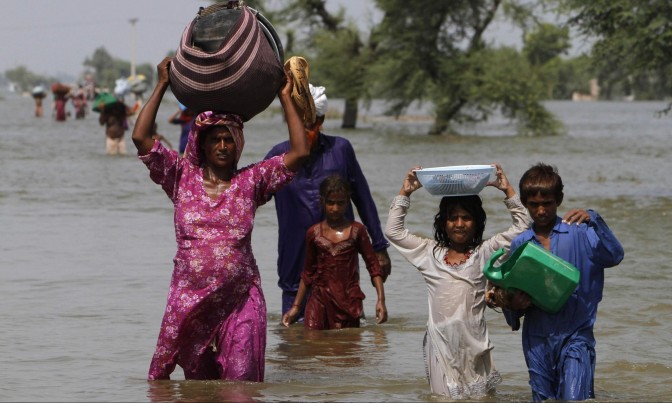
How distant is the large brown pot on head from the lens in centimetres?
→ 611

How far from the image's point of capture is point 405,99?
145 feet

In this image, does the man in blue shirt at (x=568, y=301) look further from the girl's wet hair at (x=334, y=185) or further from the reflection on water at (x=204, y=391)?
the girl's wet hair at (x=334, y=185)

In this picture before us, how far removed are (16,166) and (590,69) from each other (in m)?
10.6

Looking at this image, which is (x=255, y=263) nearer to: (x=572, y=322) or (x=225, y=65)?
(x=225, y=65)

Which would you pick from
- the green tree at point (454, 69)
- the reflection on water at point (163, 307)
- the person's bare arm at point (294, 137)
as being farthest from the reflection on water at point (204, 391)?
the green tree at point (454, 69)

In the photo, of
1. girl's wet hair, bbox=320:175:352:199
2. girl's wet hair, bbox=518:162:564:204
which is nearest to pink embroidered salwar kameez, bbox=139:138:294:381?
girl's wet hair, bbox=518:162:564:204

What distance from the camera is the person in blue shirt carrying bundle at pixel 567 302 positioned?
233 inches

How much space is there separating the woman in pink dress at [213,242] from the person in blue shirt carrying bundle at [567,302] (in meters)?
1.06

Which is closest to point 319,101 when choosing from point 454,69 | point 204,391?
point 204,391

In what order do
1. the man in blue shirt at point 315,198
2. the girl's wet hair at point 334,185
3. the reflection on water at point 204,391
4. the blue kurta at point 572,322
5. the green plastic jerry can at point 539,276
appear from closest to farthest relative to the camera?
the green plastic jerry can at point 539,276
the blue kurta at point 572,322
the reflection on water at point 204,391
the girl's wet hair at point 334,185
the man in blue shirt at point 315,198

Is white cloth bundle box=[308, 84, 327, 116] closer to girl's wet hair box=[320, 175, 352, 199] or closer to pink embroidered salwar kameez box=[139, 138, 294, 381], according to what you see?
girl's wet hair box=[320, 175, 352, 199]

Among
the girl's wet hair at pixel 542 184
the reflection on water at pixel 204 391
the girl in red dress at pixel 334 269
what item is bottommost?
the reflection on water at pixel 204 391

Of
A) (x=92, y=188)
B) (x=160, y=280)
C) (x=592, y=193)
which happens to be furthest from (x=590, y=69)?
(x=160, y=280)

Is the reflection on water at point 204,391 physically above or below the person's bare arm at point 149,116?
below
